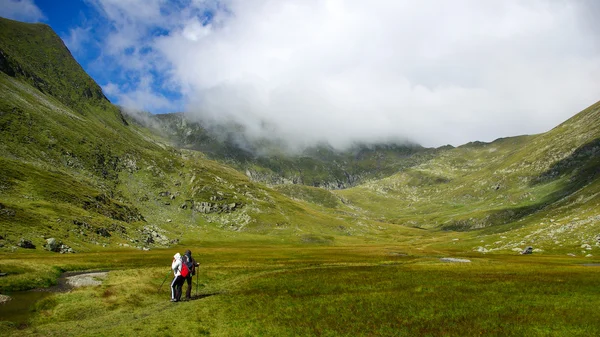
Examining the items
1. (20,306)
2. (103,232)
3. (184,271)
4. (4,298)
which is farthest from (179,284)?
(103,232)

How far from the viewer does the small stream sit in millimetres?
25600

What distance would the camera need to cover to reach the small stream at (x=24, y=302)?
84.0 ft

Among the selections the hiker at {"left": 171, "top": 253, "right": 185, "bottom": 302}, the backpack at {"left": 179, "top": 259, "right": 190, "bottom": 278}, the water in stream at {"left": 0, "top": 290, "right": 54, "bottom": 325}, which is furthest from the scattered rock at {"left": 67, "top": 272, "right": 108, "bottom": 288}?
the backpack at {"left": 179, "top": 259, "right": 190, "bottom": 278}

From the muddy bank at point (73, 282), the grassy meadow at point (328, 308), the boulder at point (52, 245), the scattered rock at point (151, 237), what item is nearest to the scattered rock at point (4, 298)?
the grassy meadow at point (328, 308)

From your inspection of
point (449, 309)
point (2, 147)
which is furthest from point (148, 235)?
point (449, 309)

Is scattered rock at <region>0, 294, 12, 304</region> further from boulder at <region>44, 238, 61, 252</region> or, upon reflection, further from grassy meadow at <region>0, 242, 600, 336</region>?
boulder at <region>44, 238, 61, 252</region>

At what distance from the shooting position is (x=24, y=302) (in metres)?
30.3

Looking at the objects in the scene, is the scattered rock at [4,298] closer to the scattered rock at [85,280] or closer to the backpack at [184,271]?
the scattered rock at [85,280]

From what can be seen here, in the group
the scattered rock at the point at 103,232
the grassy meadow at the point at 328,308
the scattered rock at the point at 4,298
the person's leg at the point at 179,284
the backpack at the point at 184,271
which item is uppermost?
the scattered rock at the point at 103,232

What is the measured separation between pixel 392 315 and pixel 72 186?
167m

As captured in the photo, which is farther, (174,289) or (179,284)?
(174,289)

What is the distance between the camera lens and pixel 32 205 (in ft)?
366

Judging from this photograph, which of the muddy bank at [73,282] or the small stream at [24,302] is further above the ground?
the small stream at [24,302]

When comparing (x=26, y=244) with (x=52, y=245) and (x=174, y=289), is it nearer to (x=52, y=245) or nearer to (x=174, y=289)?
(x=52, y=245)
